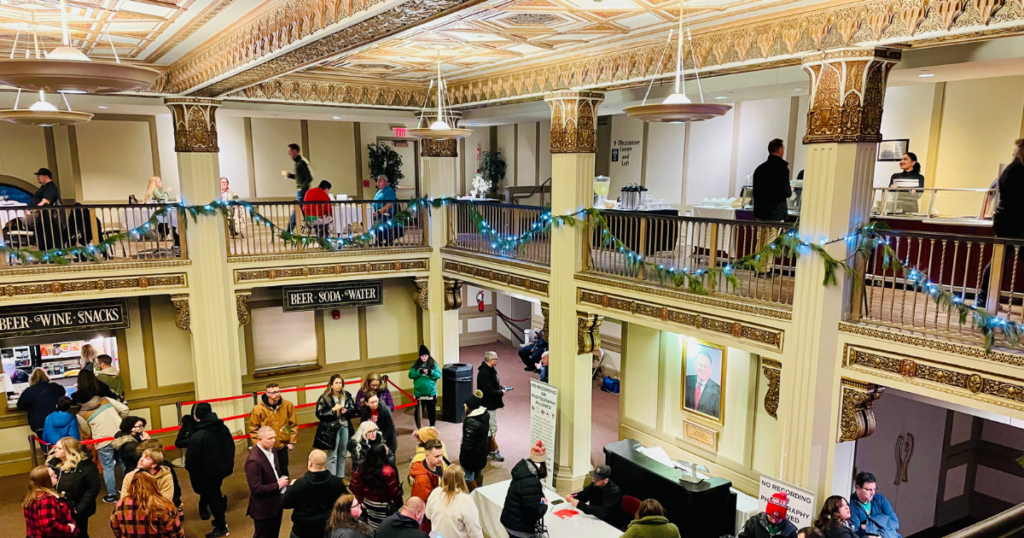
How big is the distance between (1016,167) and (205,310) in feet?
35.7

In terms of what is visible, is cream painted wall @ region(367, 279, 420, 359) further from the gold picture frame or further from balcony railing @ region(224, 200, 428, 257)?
the gold picture frame

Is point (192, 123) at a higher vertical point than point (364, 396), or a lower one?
higher

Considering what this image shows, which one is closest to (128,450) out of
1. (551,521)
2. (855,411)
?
(551,521)

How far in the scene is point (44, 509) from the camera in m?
5.85

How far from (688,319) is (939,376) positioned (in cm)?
273

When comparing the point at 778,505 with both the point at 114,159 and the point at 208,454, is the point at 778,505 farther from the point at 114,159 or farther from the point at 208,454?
the point at 114,159

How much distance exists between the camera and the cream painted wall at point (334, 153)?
584 inches

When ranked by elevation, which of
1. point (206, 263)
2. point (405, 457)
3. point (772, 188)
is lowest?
point (405, 457)

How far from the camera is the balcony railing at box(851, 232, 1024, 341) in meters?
5.32

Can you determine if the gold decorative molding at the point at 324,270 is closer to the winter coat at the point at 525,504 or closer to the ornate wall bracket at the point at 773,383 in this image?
the winter coat at the point at 525,504

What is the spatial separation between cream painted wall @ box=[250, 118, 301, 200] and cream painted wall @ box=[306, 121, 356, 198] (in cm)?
35

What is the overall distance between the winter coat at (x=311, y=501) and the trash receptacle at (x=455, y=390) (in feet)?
20.5

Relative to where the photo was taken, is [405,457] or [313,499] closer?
[313,499]

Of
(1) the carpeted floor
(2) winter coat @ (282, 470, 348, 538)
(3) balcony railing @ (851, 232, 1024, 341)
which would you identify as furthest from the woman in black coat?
(3) balcony railing @ (851, 232, 1024, 341)
